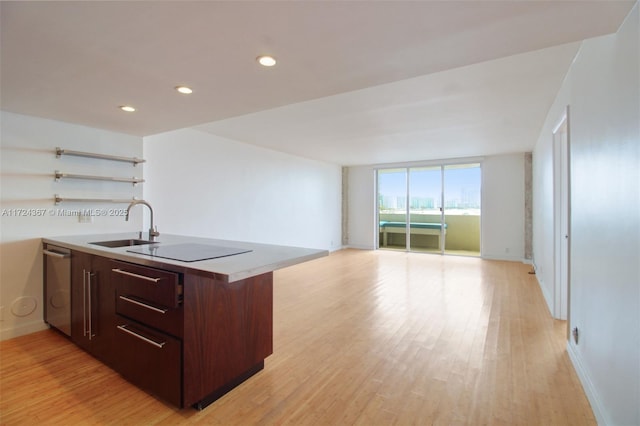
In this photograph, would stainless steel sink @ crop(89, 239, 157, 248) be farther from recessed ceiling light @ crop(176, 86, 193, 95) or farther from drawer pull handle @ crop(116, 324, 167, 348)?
recessed ceiling light @ crop(176, 86, 193, 95)

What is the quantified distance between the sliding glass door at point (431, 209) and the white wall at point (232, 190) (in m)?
1.96

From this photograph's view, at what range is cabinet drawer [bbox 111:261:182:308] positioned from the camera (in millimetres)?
1626

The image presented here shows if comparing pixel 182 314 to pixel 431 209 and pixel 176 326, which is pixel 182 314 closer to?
pixel 176 326

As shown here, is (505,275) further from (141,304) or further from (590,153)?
(141,304)

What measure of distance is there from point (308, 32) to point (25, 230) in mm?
3230

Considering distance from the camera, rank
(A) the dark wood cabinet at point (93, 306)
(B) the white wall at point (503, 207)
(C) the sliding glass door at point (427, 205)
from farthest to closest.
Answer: (C) the sliding glass door at point (427, 205), (B) the white wall at point (503, 207), (A) the dark wood cabinet at point (93, 306)

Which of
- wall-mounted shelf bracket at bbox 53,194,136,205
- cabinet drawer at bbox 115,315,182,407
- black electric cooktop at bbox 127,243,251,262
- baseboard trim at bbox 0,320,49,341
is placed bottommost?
baseboard trim at bbox 0,320,49,341

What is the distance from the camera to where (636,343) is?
1.29 metres

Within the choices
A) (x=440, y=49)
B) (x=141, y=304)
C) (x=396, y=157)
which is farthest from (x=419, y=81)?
(x=396, y=157)

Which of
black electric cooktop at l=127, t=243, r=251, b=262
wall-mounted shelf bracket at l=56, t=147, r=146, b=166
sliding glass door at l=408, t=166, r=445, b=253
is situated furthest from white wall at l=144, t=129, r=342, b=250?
sliding glass door at l=408, t=166, r=445, b=253

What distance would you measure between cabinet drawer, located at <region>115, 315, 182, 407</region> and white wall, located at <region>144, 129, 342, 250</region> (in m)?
2.31

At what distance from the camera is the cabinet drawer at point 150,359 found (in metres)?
1.68

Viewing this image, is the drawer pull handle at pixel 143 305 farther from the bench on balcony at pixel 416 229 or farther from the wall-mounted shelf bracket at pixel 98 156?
the bench on balcony at pixel 416 229

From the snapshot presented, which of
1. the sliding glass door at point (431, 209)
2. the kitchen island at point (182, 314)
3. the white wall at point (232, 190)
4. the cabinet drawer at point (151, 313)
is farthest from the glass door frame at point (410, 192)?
the cabinet drawer at point (151, 313)
